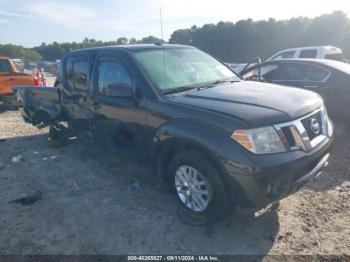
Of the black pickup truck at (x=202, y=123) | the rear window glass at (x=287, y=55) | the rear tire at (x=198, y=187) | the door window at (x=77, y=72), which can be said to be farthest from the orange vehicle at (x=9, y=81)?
the rear window glass at (x=287, y=55)

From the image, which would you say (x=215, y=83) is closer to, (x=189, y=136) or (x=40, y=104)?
(x=189, y=136)

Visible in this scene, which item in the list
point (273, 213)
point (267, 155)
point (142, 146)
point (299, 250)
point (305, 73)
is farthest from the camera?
point (305, 73)

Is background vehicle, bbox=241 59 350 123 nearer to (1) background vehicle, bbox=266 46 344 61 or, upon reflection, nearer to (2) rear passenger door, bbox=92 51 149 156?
(2) rear passenger door, bbox=92 51 149 156

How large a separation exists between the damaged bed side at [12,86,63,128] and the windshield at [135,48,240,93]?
2510mm

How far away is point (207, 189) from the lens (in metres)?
3.25

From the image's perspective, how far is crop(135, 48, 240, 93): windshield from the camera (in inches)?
152

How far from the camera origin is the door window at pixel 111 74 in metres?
4.05

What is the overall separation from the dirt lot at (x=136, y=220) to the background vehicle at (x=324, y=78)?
1103 millimetres

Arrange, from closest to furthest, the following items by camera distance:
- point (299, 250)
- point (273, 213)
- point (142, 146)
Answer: point (299, 250)
point (273, 213)
point (142, 146)

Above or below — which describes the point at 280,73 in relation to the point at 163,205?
above

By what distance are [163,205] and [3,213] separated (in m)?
2.04

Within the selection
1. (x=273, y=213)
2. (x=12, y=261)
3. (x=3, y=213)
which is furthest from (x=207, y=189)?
(x=3, y=213)

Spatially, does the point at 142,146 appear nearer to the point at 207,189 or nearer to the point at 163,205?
the point at 163,205

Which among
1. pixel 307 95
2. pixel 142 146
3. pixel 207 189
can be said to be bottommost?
pixel 207 189
